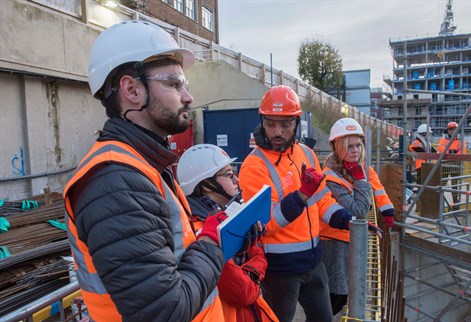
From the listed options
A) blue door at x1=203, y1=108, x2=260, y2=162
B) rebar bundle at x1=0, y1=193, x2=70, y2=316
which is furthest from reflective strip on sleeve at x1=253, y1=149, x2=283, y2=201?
blue door at x1=203, y1=108, x2=260, y2=162

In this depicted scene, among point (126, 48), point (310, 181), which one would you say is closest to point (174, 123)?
point (126, 48)

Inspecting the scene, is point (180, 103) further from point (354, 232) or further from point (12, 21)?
point (12, 21)

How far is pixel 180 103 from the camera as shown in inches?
53.4

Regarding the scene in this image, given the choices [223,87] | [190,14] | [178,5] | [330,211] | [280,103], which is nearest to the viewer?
[280,103]

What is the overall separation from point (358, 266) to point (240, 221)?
0.52 m

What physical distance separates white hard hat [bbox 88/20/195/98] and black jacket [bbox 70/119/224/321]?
1.53 ft

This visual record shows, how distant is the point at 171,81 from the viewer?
1.35 metres

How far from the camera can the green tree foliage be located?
34062 mm

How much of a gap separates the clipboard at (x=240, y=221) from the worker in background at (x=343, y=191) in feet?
5.19

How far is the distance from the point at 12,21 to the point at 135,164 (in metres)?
9.62

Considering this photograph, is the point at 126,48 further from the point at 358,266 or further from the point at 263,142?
the point at 263,142

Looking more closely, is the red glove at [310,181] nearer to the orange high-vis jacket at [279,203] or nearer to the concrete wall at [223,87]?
the orange high-vis jacket at [279,203]

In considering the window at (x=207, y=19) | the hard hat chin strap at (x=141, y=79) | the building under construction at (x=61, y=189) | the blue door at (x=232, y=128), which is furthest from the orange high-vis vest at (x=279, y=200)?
the window at (x=207, y=19)

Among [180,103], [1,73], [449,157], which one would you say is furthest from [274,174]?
[1,73]
